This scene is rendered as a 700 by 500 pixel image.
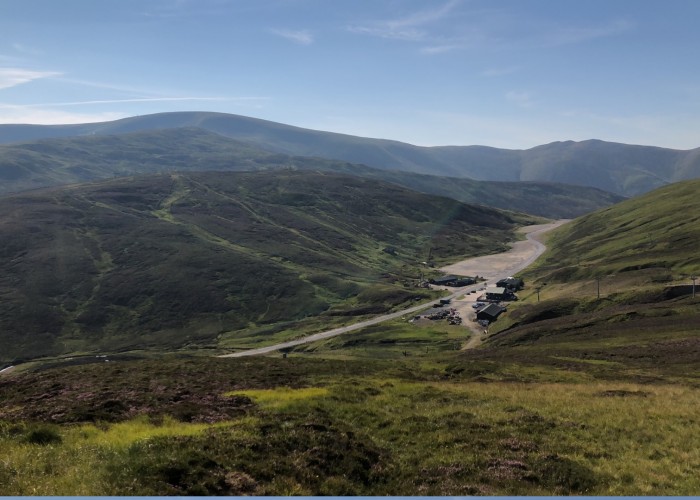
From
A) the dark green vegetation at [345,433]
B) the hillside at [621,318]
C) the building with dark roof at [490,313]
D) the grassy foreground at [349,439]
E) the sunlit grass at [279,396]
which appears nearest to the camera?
the grassy foreground at [349,439]

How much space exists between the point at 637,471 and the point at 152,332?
196023 millimetres

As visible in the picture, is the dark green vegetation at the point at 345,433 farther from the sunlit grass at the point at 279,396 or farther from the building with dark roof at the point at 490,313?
the building with dark roof at the point at 490,313

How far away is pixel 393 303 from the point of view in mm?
192250

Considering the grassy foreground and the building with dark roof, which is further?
the building with dark roof

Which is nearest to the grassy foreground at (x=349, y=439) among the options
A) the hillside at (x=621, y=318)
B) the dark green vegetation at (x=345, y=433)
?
the dark green vegetation at (x=345, y=433)

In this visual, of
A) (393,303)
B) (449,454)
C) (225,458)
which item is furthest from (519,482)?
(393,303)

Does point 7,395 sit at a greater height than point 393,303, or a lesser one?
greater

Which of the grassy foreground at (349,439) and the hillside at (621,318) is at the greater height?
the grassy foreground at (349,439)

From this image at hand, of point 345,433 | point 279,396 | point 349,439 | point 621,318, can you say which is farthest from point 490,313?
point 349,439

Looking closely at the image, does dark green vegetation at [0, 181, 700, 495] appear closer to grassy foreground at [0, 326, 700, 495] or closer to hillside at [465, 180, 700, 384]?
grassy foreground at [0, 326, 700, 495]

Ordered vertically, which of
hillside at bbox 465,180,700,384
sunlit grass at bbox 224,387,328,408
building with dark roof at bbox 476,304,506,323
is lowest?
building with dark roof at bbox 476,304,506,323

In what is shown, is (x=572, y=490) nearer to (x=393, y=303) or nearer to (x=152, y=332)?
(x=393, y=303)

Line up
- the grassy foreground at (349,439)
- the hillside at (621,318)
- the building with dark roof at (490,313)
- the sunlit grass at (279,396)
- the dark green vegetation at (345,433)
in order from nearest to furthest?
the grassy foreground at (349,439)
the dark green vegetation at (345,433)
the sunlit grass at (279,396)
the hillside at (621,318)
the building with dark roof at (490,313)

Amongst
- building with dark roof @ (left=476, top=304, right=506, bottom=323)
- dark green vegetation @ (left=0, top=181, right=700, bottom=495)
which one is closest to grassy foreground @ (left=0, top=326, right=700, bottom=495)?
dark green vegetation @ (left=0, top=181, right=700, bottom=495)
